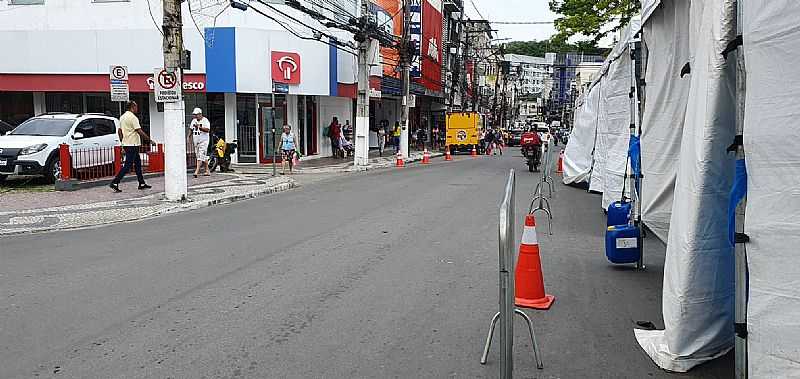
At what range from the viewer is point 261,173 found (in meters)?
23.4

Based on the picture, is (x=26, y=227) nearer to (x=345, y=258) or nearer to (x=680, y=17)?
(x=345, y=258)

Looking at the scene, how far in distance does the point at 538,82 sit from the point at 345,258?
189 metres

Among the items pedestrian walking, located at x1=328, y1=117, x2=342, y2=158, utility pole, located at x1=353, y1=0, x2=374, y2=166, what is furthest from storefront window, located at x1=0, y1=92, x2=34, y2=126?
utility pole, located at x1=353, y1=0, x2=374, y2=166

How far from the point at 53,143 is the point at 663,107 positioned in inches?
583

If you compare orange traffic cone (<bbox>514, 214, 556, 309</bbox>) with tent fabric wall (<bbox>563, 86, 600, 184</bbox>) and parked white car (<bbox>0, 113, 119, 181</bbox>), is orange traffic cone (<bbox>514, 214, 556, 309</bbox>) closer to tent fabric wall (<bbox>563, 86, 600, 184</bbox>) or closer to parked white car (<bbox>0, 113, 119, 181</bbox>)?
tent fabric wall (<bbox>563, 86, 600, 184</bbox>)

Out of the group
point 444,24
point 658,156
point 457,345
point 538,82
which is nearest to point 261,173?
point 658,156

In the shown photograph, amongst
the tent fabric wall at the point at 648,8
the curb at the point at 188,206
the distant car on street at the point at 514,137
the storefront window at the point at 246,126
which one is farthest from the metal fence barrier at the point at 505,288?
the distant car on street at the point at 514,137

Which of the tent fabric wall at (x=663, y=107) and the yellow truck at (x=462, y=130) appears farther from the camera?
the yellow truck at (x=462, y=130)

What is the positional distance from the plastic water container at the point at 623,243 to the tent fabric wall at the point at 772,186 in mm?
4324

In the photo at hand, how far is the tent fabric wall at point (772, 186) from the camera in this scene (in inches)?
143

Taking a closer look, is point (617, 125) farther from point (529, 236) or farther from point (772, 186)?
point (772, 186)

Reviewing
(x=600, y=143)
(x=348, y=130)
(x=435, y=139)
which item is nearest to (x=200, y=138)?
(x=600, y=143)

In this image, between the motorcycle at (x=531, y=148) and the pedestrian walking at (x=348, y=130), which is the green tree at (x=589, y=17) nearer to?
the motorcycle at (x=531, y=148)

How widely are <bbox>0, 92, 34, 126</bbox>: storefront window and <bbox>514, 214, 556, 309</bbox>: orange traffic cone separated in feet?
91.5
